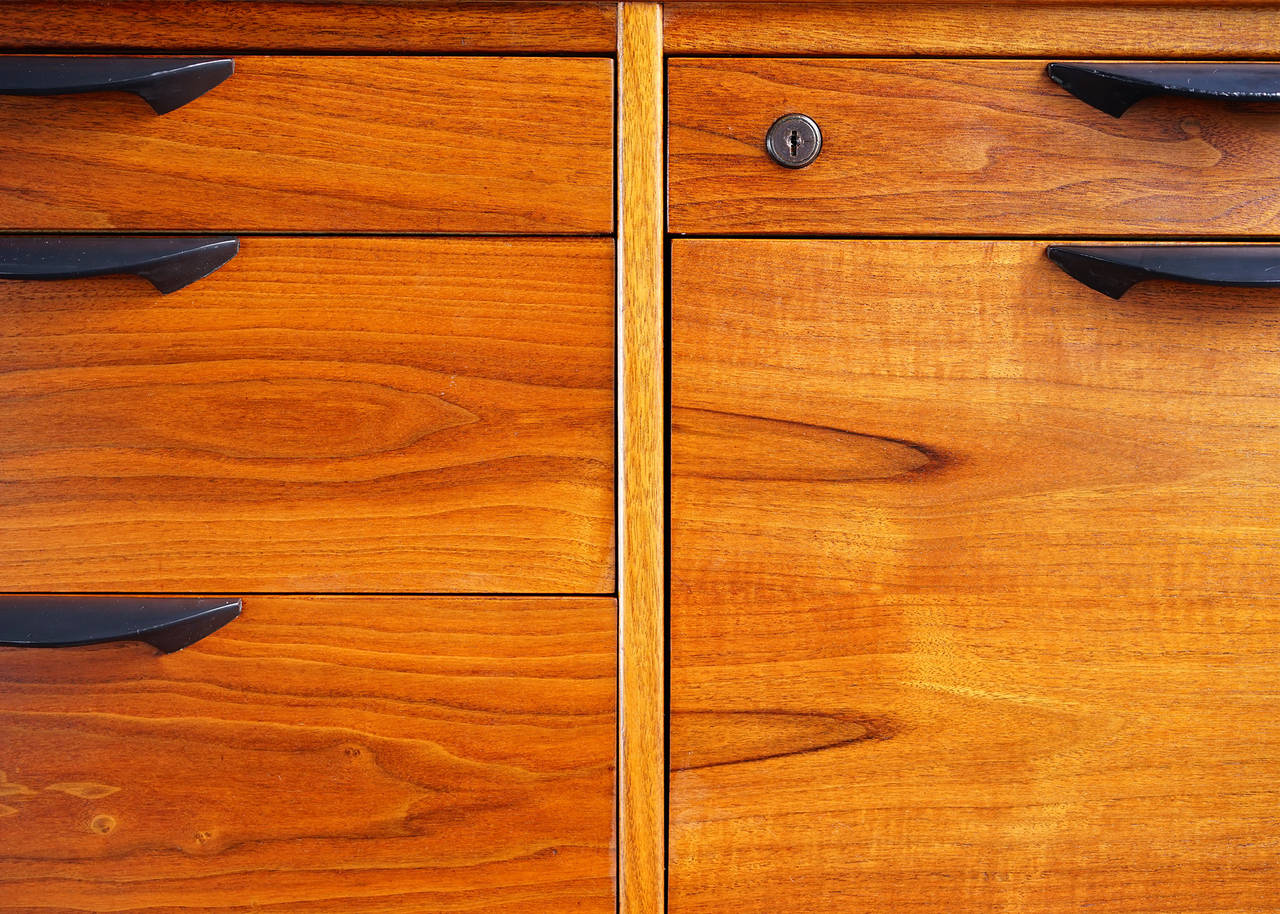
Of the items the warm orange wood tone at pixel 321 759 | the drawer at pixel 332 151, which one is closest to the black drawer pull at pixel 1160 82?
the drawer at pixel 332 151

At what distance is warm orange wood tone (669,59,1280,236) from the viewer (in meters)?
0.48

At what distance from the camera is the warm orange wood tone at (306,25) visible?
476 mm

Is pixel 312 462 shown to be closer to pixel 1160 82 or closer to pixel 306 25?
pixel 306 25

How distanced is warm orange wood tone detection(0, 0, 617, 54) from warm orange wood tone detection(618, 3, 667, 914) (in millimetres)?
31

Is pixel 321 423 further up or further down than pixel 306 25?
further down

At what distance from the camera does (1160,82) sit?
0.47 meters

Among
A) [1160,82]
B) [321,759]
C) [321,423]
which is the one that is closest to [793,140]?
[1160,82]

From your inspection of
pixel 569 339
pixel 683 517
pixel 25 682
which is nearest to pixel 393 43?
pixel 569 339

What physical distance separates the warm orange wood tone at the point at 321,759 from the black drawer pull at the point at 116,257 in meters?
0.18

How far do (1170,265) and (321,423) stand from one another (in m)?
0.45

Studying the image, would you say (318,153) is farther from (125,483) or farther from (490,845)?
(490,845)

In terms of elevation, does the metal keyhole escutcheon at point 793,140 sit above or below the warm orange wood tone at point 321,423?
above

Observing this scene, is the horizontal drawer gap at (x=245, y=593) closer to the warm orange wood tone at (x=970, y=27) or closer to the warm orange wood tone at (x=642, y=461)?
the warm orange wood tone at (x=642, y=461)

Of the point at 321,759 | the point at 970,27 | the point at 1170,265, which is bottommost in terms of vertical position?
the point at 321,759
